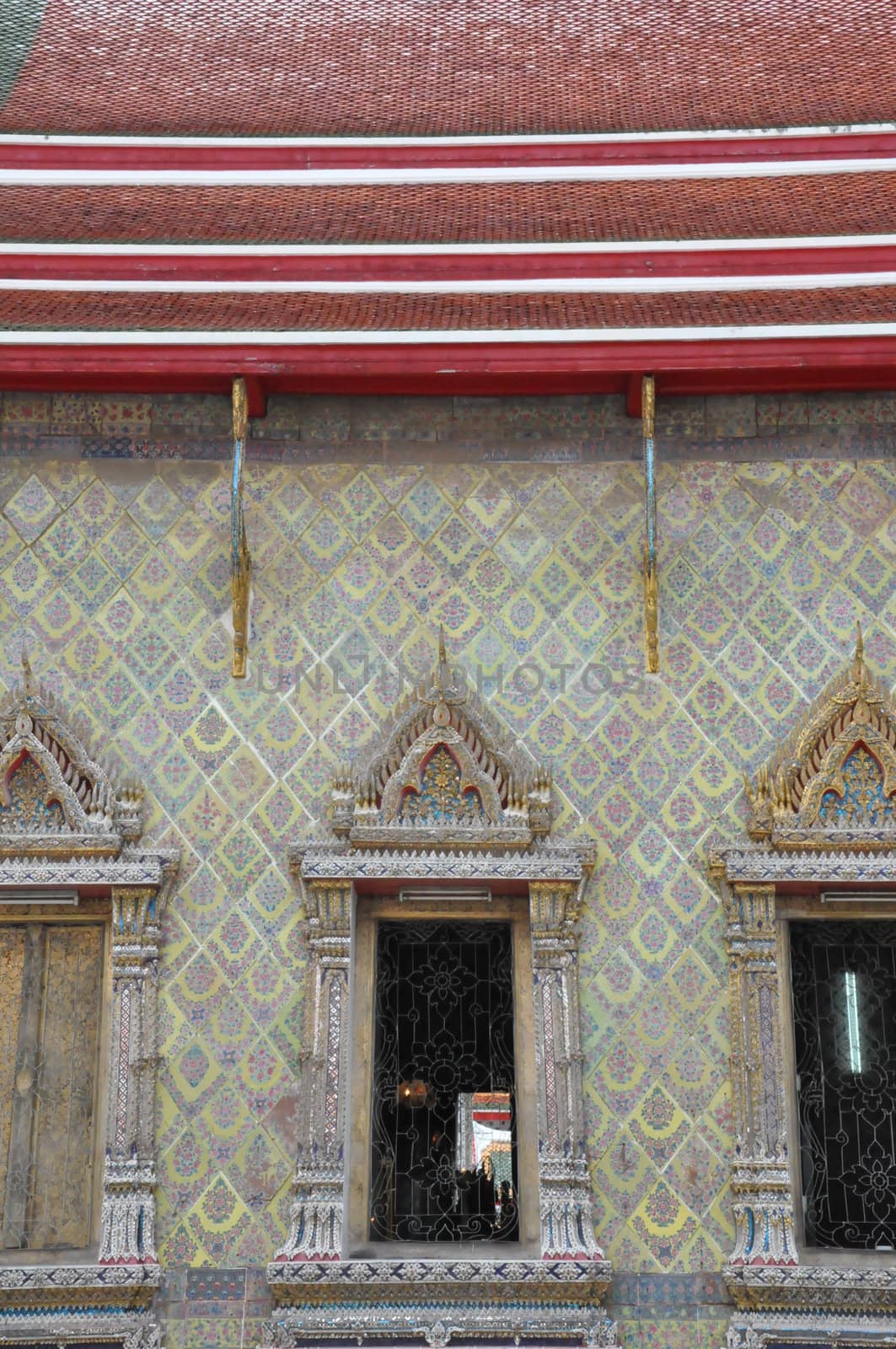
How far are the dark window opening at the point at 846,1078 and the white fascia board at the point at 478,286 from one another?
3251 millimetres

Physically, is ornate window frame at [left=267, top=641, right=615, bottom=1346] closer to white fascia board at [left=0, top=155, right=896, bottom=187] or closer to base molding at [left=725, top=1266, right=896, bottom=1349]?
base molding at [left=725, top=1266, right=896, bottom=1349]

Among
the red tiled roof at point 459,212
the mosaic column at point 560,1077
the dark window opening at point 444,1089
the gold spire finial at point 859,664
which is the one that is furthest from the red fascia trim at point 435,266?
the dark window opening at point 444,1089

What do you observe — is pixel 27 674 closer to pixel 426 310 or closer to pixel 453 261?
pixel 426 310

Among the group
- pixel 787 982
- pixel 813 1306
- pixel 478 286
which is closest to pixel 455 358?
pixel 478 286

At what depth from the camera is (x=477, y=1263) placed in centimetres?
878

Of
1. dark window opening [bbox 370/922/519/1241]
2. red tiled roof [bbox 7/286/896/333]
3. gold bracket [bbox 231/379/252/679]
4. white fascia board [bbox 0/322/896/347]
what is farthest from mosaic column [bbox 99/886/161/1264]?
red tiled roof [bbox 7/286/896/333]

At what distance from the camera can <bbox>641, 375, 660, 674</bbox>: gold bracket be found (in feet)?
31.6

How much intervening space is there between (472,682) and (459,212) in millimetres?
2689

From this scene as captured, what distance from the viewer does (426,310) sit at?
9758 millimetres

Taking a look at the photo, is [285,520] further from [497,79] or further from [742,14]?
[742,14]

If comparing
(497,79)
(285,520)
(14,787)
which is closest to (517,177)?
(497,79)

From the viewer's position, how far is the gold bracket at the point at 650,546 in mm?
9641

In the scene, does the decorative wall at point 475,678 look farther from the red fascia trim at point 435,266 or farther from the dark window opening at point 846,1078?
the red fascia trim at point 435,266

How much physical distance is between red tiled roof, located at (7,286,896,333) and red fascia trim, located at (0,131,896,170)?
1.27m
